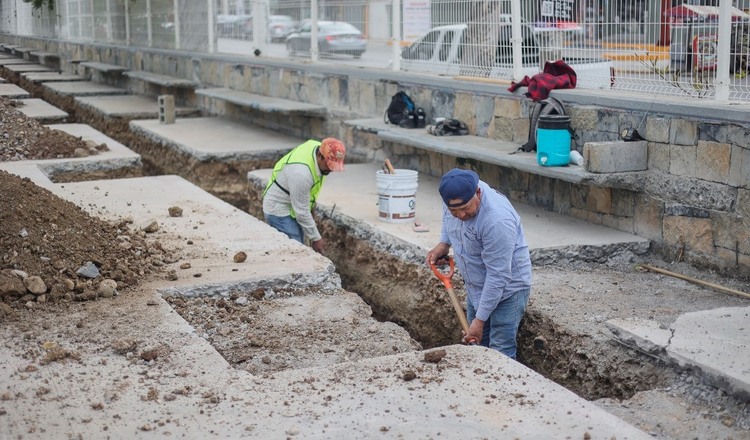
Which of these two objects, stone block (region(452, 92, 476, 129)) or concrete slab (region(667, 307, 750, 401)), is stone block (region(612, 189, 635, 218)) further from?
stone block (region(452, 92, 476, 129))

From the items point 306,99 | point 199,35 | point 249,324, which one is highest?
point 199,35

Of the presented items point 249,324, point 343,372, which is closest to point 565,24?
point 249,324

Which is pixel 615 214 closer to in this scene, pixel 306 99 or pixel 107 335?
pixel 107 335

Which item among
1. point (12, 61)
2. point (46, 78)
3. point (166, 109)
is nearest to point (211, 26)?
point (166, 109)

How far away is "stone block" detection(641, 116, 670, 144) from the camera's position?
715cm

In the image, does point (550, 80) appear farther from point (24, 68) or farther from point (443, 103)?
point (24, 68)

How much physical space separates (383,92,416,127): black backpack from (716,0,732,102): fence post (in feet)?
13.5

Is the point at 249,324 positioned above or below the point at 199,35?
below

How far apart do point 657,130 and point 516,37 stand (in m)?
2.28

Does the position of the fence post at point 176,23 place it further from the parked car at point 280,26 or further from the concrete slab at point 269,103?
the parked car at point 280,26

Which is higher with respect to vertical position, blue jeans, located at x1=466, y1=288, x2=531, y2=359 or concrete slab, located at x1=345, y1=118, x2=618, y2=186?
concrete slab, located at x1=345, y1=118, x2=618, y2=186

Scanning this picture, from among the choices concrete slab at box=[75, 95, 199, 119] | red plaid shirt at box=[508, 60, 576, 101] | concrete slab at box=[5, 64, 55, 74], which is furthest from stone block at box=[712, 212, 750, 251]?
concrete slab at box=[5, 64, 55, 74]

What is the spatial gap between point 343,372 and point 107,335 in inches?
59.7

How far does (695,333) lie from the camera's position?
17.3ft
